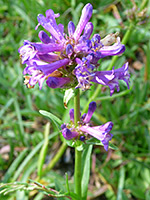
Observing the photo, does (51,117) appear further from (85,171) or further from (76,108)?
(85,171)

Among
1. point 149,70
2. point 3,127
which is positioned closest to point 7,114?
point 3,127

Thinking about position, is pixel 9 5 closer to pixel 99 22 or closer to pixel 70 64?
pixel 99 22

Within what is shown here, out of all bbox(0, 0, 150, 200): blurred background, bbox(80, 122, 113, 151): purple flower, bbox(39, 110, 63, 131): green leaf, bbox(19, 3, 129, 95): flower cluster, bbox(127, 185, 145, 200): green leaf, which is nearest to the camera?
bbox(19, 3, 129, 95): flower cluster

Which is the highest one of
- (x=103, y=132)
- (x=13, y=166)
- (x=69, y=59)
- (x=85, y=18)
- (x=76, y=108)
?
(x=85, y=18)

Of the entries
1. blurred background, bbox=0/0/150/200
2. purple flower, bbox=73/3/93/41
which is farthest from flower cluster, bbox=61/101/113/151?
blurred background, bbox=0/0/150/200

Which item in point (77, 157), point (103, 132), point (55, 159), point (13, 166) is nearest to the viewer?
point (103, 132)

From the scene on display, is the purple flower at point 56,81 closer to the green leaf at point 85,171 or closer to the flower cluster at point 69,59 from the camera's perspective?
the flower cluster at point 69,59

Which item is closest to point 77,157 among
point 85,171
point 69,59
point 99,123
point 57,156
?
point 85,171

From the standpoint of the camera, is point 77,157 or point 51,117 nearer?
point 51,117

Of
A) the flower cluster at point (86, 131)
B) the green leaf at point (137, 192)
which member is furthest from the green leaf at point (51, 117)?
the green leaf at point (137, 192)

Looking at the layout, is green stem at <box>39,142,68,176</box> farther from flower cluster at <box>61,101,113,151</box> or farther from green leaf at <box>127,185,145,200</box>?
flower cluster at <box>61,101,113,151</box>
